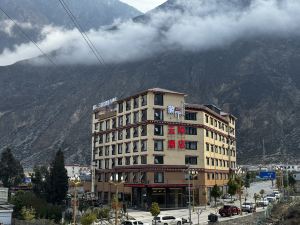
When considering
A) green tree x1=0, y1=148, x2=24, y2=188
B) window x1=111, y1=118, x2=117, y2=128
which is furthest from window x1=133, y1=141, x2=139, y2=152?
green tree x1=0, y1=148, x2=24, y2=188

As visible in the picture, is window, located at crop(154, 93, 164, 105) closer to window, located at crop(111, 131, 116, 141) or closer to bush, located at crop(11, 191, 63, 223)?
window, located at crop(111, 131, 116, 141)

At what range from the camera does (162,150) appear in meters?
93.7

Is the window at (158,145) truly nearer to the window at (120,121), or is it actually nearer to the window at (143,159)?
the window at (143,159)

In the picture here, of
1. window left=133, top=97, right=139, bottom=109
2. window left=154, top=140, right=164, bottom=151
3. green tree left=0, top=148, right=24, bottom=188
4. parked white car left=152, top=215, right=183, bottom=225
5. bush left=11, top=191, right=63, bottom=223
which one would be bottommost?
parked white car left=152, top=215, right=183, bottom=225

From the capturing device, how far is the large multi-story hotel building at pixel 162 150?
303ft

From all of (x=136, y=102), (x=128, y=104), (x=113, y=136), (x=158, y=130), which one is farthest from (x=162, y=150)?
(x=113, y=136)

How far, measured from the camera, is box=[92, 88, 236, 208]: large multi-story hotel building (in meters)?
92.2

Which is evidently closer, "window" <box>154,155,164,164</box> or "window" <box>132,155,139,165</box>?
"window" <box>154,155,164,164</box>

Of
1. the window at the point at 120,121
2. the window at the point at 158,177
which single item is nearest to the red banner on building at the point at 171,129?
the window at the point at 158,177

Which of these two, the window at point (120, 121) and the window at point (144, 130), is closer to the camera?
the window at point (144, 130)

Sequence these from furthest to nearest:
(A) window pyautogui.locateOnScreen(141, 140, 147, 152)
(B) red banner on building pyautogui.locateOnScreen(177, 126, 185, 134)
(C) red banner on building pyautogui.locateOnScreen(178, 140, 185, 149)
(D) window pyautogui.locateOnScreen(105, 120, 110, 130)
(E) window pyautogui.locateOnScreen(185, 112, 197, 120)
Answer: (D) window pyautogui.locateOnScreen(105, 120, 110, 130) < (E) window pyautogui.locateOnScreen(185, 112, 197, 120) < (B) red banner on building pyautogui.locateOnScreen(177, 126, 185, 134) < (C) red banner on building pyautogui.locateOnScreen(178, 140, 185, 149) < (A) window pyautogui.locateOnScreen(141, 140, 147, 152)

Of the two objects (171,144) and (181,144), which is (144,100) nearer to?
(171,144)

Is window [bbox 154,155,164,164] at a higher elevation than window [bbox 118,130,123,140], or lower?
lower

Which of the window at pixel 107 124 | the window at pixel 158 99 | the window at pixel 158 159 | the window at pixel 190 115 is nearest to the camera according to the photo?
the window at pixel 158 159
